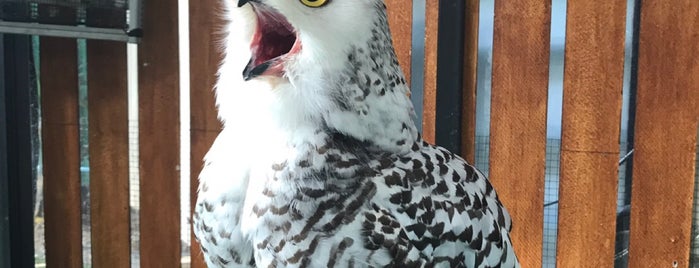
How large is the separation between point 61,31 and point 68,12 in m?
0.06

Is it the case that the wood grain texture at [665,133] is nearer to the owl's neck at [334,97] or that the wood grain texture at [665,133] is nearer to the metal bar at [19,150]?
the owl's neck at [334,97]

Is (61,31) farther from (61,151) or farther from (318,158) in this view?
(318,158)

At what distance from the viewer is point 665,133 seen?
4.92 ft

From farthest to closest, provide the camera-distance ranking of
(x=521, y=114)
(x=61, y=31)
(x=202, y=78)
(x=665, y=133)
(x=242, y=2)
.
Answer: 1. (x=202, y=78)
2. (x=61, y=31)
3. (x=521, y=114)
4. (x=665, y=133)
5. (x=242, y=2)

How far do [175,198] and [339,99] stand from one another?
→ 1.35 metres

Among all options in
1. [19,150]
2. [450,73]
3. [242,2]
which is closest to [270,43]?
[242,2]

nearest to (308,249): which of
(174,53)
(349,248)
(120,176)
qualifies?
(349,248)

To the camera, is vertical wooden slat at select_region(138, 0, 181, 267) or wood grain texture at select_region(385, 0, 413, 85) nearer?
wood grain texture at select_region(385, 0, 413, 85)

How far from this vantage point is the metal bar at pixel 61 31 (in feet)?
5.81

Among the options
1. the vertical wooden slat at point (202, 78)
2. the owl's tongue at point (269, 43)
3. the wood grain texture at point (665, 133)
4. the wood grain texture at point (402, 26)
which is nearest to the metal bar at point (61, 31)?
the vertical wooden slat at point (202, 78)

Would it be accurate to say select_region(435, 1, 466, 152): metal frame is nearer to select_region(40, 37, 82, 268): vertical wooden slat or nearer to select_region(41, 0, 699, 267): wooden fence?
select_region(41, 0, 699, 267): wooden fence

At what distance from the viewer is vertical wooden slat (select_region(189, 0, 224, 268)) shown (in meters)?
1.92

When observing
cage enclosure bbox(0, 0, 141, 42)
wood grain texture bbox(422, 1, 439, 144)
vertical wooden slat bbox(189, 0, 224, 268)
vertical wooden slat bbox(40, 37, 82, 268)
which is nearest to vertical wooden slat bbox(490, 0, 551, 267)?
wood grain texture bbox(422, 1, 439, 144)

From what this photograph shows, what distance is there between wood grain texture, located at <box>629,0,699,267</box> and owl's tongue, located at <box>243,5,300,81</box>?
106 cm
